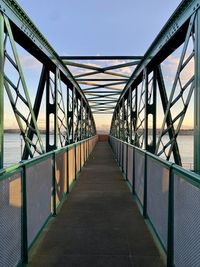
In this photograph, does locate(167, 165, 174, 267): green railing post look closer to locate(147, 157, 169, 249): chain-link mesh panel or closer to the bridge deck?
locate(147, 157, 169, 249): chain-link mesh panel

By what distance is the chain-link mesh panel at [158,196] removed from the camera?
12.9 ft

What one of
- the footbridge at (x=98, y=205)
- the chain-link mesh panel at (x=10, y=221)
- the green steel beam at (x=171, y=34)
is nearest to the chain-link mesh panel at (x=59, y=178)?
the footbridge at (x=98, y=205)

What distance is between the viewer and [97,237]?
4922 millimetres

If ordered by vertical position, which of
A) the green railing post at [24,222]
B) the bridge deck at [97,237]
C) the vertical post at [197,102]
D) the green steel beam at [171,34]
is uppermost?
the green steel beam at [171,34]

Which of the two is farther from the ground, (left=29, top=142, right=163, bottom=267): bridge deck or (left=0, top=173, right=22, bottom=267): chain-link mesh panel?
(left=0, top=173, right=22, bottom=267): chain-link mesh panel

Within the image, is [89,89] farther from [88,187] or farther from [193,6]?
[193,6]

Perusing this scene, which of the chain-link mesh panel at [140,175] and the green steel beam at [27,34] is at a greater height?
the green steel beam at [27,34]

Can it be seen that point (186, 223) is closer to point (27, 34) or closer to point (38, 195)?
point (38, 195)

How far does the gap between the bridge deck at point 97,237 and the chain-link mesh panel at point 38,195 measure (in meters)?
0.28

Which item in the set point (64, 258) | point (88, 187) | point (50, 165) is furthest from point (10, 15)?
point (88, 187)

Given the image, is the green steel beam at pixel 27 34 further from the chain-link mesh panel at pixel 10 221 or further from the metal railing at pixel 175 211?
the metal railing at pixel 175 211

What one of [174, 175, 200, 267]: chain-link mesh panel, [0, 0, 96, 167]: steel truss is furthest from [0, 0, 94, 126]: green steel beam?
[174, 175, 200, 267]: chain-link mesh panel

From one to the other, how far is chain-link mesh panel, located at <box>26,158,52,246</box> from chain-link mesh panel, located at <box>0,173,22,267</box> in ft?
1.46

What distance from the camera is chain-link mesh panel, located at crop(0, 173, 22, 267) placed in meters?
2.98
